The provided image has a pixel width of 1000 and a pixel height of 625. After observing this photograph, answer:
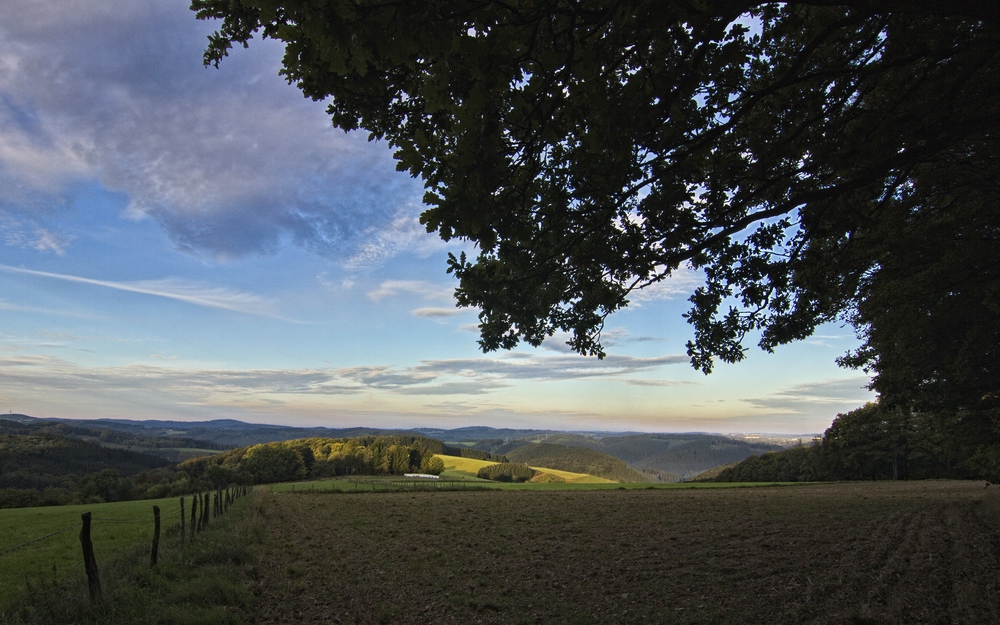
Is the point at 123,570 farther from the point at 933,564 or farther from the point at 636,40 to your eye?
the point at 933,564

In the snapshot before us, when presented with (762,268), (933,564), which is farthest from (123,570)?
(933,564)

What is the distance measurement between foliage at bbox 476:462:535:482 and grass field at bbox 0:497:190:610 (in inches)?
2818

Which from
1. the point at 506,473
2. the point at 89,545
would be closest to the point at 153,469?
the point at 506,473

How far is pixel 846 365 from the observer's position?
54.0ft

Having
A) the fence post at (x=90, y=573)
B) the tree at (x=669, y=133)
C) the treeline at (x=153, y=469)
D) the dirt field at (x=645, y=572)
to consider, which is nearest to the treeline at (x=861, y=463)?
the dirt field at (x=645, y=572)

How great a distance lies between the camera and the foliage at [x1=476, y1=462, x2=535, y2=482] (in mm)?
99250

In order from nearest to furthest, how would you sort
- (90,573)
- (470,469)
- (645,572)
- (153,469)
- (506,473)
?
(90,573), (645,572), (153,469), (506,473), (470,469)

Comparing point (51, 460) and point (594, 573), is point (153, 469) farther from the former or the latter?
point (594, 573)

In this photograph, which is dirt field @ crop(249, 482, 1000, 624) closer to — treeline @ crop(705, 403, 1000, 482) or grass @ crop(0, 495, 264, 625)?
grass @ crop(0, 495, 264, 625)

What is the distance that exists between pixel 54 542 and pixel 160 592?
19785 millimetres

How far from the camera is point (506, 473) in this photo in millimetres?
101812

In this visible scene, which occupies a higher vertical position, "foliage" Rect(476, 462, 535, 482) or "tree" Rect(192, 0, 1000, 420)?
"tree" Rect(192, 0, 1000, 420)

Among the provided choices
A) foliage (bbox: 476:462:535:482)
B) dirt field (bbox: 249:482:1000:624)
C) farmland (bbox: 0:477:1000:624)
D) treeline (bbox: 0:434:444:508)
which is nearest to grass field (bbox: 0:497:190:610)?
farmland (bbox: 0:477:1000:624)

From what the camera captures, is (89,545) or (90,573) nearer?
(90,573)
